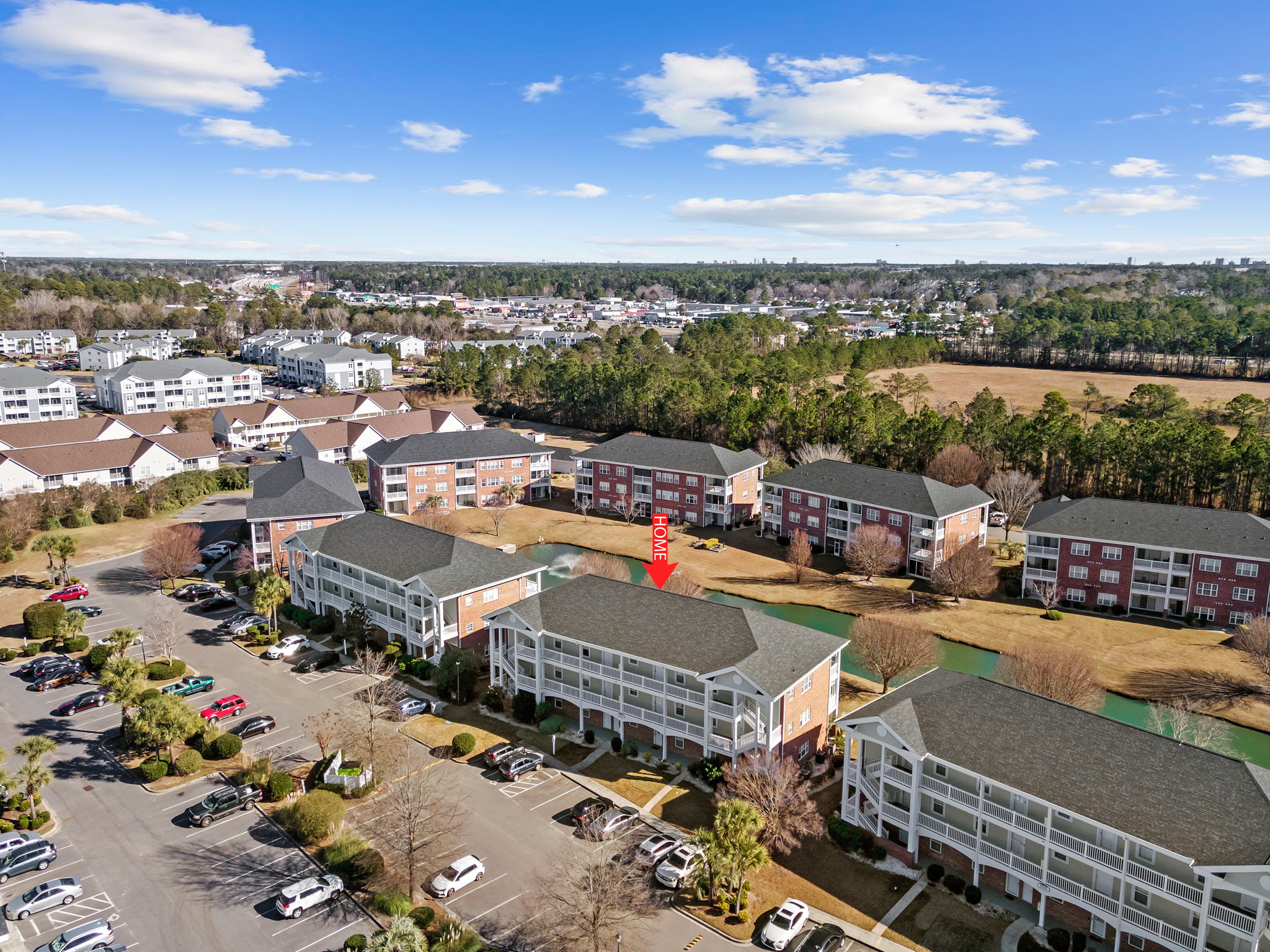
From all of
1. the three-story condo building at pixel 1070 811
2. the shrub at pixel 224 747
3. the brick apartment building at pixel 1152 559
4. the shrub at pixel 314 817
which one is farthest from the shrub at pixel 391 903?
the brick apartment building at pixel 1152 559

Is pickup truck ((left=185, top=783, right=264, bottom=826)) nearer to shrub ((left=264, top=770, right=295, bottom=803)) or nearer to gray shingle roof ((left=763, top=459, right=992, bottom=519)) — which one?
shrub ((left=264, top=770, right=295, bottom=803))

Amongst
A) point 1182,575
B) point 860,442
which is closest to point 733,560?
point 860,442

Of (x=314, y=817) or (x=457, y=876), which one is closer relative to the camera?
(x=457, y=876)

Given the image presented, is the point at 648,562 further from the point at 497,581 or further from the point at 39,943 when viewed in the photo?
the point at 39,943

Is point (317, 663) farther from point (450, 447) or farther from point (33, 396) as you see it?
point (33, 396)

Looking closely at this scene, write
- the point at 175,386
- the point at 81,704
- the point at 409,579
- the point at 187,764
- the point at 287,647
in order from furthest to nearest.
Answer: the point at 175,386 < the point at 287,647 < the point at 409,579 < the point at 81,704 < the point at 187,764

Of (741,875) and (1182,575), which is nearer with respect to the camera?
(741,875)

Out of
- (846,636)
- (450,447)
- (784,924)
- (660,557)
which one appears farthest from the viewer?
(450,447)

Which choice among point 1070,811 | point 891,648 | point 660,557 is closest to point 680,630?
point 891,648
